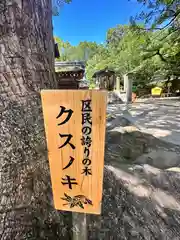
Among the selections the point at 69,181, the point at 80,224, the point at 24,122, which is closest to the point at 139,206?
the point at 80,224

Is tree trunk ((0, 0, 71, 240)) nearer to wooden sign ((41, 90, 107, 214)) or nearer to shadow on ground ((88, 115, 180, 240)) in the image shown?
wooden sign ((41, 90, 107, 214))

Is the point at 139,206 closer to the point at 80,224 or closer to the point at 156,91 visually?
the point at 80,224

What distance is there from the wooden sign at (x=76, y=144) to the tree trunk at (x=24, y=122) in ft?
0.95

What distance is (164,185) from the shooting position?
2297 millimetres

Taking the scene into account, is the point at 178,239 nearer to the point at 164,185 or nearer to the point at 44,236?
the point at 164,185

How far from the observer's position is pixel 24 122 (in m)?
1.26

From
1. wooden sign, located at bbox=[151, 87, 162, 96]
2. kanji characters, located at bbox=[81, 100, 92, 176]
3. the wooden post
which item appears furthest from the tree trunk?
wooden sign, located at bbox=[151, 87, 162, 96]

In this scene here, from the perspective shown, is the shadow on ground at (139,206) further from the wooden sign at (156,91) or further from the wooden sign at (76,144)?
the wooden sign at (156,91)

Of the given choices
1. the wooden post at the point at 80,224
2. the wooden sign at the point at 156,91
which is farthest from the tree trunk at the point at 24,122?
the wooden sign at the point at 156,91

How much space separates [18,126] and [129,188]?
4.73 feet

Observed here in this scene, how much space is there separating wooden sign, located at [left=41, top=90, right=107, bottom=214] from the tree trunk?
29cm

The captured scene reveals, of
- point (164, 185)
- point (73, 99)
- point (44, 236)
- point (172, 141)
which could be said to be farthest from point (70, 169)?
point (172, 141)

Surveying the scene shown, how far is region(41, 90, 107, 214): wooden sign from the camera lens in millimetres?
959

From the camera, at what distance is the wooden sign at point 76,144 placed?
96 cm
